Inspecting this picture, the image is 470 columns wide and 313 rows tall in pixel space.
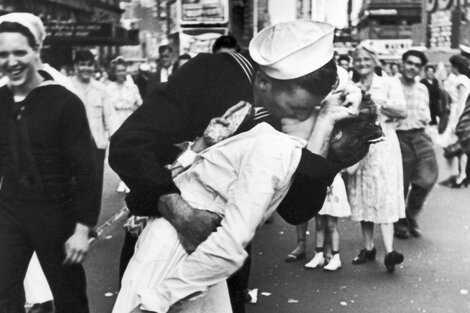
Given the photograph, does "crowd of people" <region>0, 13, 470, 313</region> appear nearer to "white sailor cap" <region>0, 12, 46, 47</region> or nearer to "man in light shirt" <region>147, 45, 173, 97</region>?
"white sailor cap" <region>0, 12, 46, 47</region>

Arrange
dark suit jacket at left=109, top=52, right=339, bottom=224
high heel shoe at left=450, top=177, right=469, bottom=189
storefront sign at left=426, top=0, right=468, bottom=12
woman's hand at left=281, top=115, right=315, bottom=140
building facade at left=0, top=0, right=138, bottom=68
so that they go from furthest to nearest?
storefront sign at left=426, top=0, right=468, bottom=12
building facade at left=0, top=0, right=138, bottom=68
high heel shoe at left=450, top=177, right=469, bottom=189
dark suit jacket at left=109, top=52, right=339, bottom=224
woman's hand at left=281, top=115, right=315, bottom=140

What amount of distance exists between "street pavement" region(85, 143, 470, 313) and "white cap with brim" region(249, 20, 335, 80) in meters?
3.56

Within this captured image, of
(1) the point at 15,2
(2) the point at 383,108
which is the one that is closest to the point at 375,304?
(2) the point at 383,108

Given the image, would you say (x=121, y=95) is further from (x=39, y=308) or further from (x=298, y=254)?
(x=39, y=308)

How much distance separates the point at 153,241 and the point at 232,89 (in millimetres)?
695

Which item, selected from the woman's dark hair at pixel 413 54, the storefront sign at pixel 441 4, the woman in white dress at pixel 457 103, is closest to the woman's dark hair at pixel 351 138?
the woman in white dress at pixel 457 103

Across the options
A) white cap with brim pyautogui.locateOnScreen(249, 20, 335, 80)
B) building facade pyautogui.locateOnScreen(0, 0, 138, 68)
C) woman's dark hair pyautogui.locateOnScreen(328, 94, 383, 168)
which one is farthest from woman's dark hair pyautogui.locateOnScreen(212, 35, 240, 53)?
building facade pyautogui.locateOnScreen(0, 0, 138, 68)

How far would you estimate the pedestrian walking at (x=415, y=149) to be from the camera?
8.27 meters

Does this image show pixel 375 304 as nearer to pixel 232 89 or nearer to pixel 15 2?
pixel 232 89

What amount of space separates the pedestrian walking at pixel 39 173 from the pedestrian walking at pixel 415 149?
5.31 m

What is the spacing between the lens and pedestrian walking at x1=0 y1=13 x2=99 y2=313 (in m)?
3.45

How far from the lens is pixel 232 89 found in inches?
109

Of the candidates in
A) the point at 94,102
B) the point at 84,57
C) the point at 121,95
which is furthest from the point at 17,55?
the point at 121,95

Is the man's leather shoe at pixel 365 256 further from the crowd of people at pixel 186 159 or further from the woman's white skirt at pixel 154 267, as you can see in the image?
the woman's white skirt at pixel 154 267
